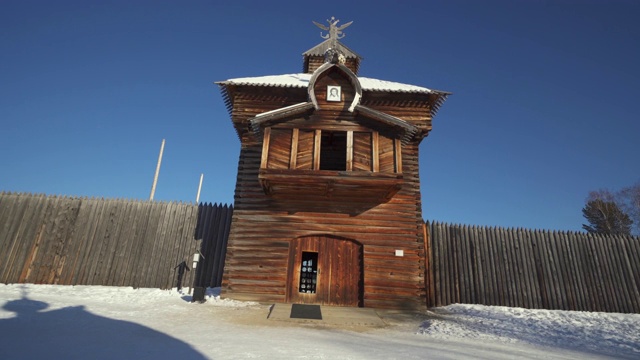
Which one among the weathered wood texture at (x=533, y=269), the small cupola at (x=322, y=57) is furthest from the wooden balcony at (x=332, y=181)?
the small cupola at (x=322, y=57)

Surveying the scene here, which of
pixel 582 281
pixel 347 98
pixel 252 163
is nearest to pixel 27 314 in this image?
pixel 252 163

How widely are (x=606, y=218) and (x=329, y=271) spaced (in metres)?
37.0

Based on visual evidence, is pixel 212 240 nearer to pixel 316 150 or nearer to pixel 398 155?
pixel 316 150

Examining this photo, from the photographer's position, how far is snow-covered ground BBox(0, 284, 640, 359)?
520cm

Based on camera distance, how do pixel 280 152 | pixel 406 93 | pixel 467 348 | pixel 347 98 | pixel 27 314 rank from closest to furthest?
pixel 467 348 → pixel 27 314 → pixel 280 152 → pixel 347 98 → pixel 406 93

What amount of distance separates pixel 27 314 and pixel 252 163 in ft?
26.0

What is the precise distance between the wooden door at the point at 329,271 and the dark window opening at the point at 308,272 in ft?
0.45

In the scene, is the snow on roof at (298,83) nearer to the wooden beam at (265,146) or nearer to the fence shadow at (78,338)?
the wooden beam at (265,146)

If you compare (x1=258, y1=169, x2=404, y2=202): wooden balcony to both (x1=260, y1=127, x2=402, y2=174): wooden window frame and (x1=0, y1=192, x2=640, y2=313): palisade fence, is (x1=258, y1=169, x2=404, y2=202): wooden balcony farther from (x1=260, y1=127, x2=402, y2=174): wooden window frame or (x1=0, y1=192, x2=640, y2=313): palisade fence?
(x1=0, y1=192, x2=640, y2=313): palisade fence

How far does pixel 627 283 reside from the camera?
13.0 metres

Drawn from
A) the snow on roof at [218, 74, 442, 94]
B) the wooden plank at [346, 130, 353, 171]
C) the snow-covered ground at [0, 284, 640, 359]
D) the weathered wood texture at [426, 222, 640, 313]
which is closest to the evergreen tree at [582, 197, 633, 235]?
the weathered wood texture at [426, 222, 640, 313]

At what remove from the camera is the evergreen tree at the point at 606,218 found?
32.4 meters

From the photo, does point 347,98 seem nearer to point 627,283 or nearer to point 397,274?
point 397,274

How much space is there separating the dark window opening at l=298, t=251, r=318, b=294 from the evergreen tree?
35.7 meters
